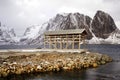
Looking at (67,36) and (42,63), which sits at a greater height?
(67,36)

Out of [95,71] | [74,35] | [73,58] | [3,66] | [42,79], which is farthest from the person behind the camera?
[74,35]

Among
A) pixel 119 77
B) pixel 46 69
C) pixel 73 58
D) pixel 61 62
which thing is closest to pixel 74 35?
pixel 73 58

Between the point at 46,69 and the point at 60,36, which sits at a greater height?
the point at 60,36

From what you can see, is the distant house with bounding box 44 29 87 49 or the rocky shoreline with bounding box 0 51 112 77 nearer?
the rocky shoreline with bounding box 0 51 112 77

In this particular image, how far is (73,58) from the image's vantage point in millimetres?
56625

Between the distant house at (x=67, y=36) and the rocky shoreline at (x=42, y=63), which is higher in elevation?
the distant house at (x=67, y=36)

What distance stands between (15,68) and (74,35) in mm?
27367

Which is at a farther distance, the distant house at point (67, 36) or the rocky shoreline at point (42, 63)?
the distant house at point (67, 36)

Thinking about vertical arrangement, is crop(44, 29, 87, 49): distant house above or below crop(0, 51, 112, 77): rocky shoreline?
above

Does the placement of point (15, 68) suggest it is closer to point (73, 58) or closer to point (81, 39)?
point (73, 58)

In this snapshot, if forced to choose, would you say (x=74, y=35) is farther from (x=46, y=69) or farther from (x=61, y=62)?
(x=46, y=69)

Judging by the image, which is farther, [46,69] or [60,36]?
[60,36]

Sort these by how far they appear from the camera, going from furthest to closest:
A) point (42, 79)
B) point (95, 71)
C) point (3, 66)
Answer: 1. point (95, 71)
2. point (3, 66)
3. point (42, 79)

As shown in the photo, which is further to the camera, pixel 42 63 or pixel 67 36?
pixel 67 36
